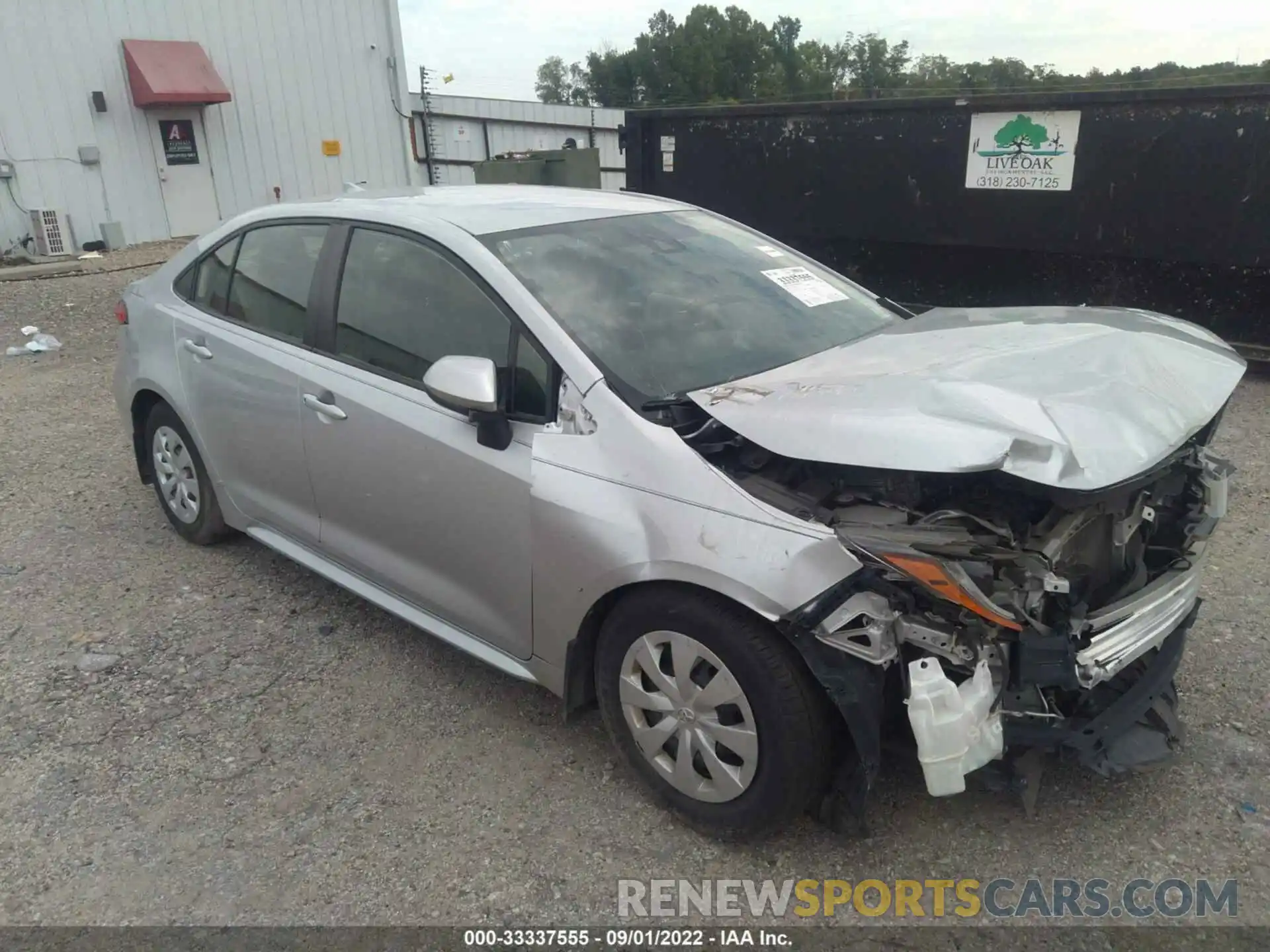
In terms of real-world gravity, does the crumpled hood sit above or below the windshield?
below

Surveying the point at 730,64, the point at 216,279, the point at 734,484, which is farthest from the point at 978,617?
the point at 730,64

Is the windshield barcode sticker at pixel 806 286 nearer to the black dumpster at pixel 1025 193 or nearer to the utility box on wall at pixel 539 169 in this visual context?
the black dumpster at pixel 1025 193

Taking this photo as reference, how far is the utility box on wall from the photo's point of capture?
18.5 m


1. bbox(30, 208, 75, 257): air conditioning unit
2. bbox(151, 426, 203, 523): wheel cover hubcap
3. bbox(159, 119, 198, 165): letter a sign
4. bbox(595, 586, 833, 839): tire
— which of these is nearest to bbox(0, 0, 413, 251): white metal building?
bbox(159, 119, 198, 165): letter a sign

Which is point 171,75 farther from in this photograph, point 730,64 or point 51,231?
point 730,64

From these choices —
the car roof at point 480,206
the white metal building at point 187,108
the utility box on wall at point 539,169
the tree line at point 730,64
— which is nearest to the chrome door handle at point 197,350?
the car roof at point 480,206

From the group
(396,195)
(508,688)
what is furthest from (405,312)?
(508,688)

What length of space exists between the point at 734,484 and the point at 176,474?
3.13m

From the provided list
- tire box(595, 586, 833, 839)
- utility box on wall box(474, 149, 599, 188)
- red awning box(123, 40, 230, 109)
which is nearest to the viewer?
tire box(595, 586, 833, 839)

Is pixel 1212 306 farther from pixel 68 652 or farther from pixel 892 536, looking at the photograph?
pixel 68 652

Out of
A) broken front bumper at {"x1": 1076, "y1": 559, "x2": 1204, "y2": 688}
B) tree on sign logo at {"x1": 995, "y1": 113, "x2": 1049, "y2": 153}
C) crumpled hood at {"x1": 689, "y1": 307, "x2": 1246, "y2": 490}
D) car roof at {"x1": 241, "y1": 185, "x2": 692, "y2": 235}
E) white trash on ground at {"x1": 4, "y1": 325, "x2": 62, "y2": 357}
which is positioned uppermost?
tree on sign logo at {"x1": 995, "y1": 113, "x2": 1049, "y2": 153}

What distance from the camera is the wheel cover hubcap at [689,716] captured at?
2377 millimetres

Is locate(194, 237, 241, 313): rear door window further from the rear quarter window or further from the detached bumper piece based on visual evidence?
the detached bumper piece

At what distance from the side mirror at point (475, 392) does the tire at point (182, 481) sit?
194 centimetres
